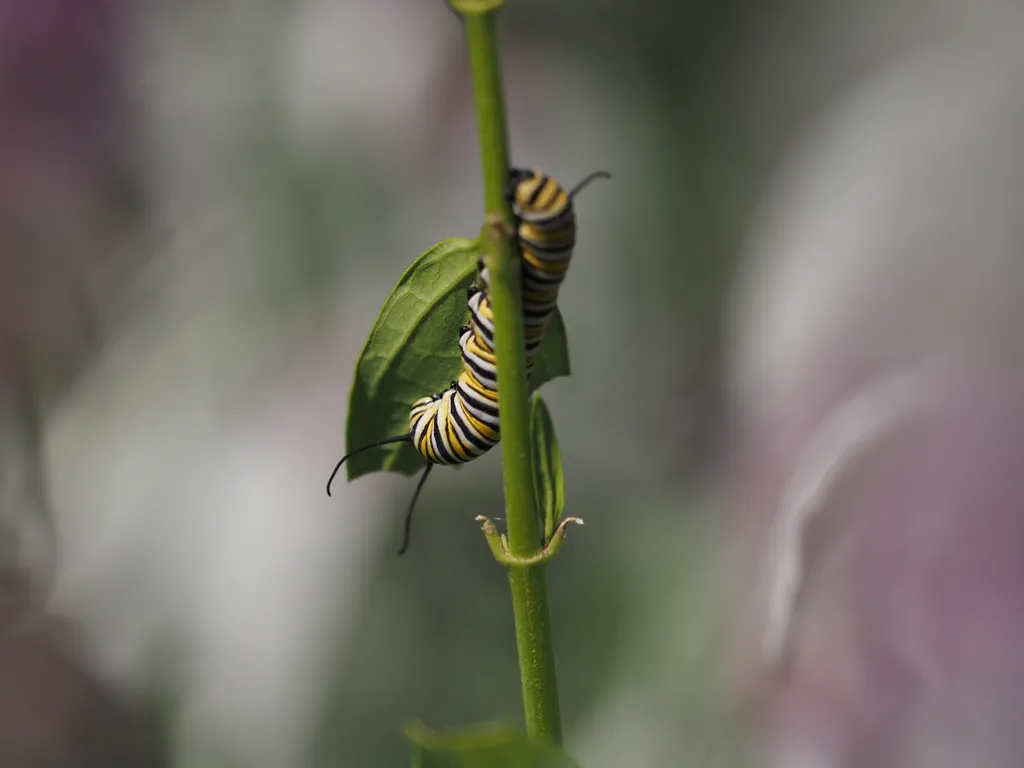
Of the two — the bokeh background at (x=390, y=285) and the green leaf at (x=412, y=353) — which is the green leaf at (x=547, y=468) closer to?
the green leaf at (x=412, y=353)

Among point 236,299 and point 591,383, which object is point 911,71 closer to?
point 591,383

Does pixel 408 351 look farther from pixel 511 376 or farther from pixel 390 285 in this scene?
pixel 390 285

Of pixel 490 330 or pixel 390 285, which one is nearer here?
pixel 490 330

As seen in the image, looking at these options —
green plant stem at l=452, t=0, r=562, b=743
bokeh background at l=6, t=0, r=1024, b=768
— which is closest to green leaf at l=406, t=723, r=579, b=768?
green plant stem at l=452, t=0, r=562, b=743

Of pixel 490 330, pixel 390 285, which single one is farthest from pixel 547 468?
pixel 390 285

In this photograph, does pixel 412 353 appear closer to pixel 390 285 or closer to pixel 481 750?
pixel 481 750

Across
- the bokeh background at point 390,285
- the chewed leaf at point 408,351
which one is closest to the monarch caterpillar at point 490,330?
the chewed leaf at point 408,351
